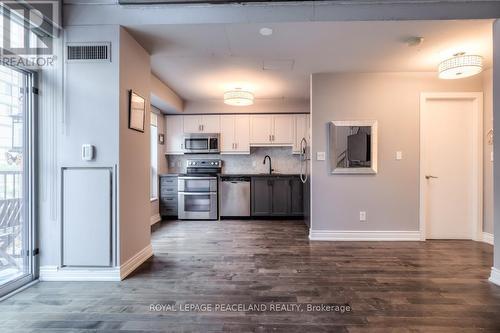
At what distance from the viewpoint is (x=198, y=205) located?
17.3 feet

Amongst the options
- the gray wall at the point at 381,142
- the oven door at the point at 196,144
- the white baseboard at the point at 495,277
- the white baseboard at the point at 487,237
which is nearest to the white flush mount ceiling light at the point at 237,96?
the gray wall at the point at 381,142

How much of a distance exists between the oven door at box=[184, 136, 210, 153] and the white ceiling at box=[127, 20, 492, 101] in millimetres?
1663

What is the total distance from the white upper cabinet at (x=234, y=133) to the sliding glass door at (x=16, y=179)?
11.6ft

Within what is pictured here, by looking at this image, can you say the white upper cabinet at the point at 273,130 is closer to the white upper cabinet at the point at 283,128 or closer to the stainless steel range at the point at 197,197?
the white upper cabinet at the point at 283,128

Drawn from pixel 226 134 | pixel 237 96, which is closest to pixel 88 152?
pixel 237 96

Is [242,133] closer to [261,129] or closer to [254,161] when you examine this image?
[261,129]

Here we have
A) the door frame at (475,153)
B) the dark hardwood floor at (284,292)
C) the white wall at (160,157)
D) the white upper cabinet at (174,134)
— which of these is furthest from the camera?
the white upper cabinet at (174,134)

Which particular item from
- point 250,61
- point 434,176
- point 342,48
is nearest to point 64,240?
point 250,61

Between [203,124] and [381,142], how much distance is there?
11.5 feet

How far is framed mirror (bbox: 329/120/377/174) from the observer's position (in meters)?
3.77

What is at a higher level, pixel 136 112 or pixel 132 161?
pixel 136 112

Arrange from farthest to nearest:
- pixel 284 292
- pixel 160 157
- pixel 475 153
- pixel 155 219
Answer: pixel 160 157 < pixel 155 219 < pixel 475 153 < pixel 284 292

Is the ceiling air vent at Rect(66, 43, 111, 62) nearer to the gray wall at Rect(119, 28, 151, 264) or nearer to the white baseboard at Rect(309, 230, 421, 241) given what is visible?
the gray wall at Rect(119, 28, 151, 264)

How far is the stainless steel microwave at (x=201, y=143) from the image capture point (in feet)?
18.3
